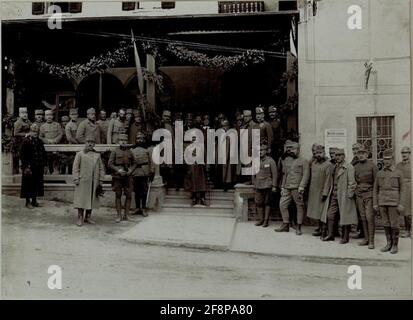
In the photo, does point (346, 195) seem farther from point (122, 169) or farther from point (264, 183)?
point (122, 169)

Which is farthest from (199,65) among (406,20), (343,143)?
(406,20)

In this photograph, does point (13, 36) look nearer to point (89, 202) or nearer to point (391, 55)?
point (89, 202)

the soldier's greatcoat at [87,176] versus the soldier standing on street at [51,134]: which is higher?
the soldier standing on street at [51,134]

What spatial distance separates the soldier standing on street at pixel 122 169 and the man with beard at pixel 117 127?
153 millimetres

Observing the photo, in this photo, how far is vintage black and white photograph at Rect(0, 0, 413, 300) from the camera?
5762mm

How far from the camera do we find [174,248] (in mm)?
5902

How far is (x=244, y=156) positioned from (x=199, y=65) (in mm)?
1590

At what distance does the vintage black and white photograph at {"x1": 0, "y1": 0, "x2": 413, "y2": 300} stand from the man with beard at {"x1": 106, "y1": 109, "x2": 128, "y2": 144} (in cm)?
2

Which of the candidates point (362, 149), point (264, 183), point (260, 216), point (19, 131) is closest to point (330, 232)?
point (260, 216)

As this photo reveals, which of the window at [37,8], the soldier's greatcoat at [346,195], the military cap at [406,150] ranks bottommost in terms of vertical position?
the soldier's greatcoat at [346,195]

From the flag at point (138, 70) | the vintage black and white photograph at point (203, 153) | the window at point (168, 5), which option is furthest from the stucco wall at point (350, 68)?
the flag at point (138, 70)

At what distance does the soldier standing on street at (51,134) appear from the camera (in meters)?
6.39

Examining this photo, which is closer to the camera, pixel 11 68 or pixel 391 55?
pixel 391 55

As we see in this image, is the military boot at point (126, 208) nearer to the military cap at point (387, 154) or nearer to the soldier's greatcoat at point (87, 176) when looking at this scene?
the soldier's greatcoat at point (87, 176)
